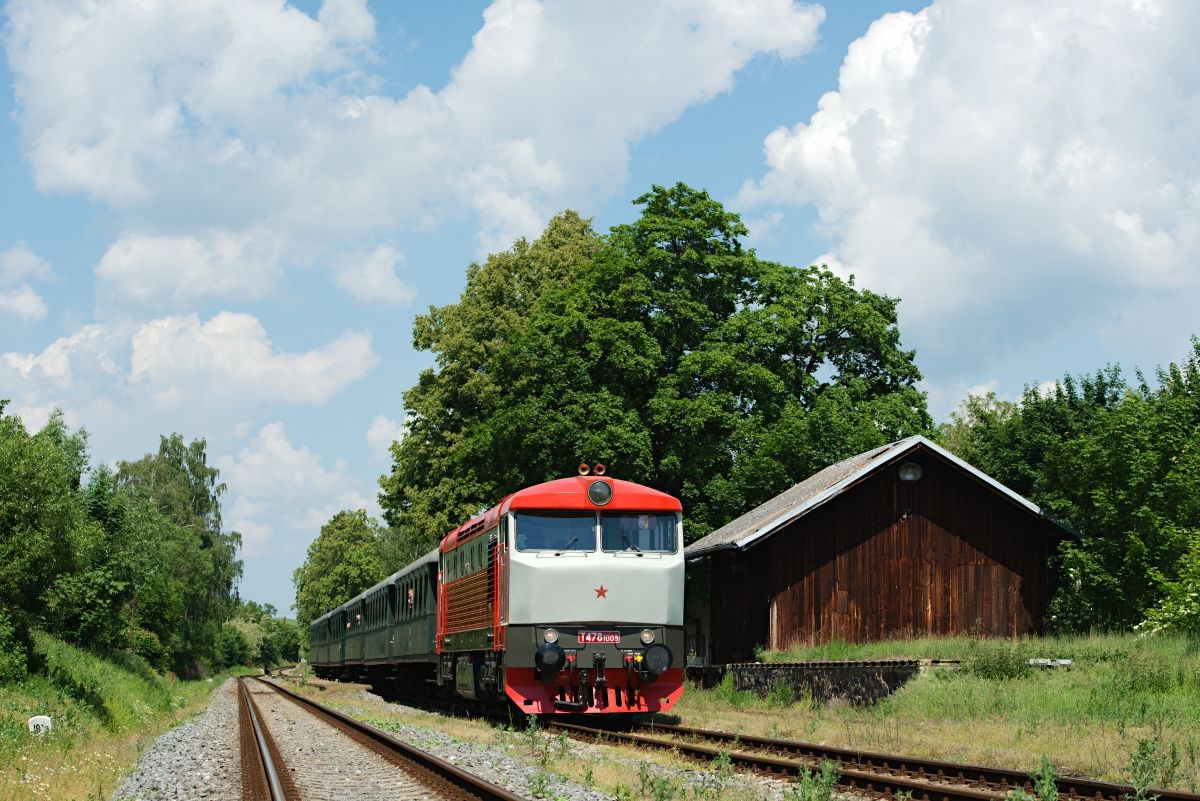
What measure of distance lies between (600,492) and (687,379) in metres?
19.5

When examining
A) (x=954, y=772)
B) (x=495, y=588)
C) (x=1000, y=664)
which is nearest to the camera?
(x=954, y=772)

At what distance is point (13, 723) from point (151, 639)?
39238mm

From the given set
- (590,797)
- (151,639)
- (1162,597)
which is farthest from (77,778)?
(151,639)

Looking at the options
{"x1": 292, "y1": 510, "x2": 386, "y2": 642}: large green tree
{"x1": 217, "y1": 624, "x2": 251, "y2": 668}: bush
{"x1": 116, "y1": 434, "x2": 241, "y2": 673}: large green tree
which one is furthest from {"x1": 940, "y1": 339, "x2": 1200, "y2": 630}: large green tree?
{"x1": 217, "y1": 624, "x2": 251, "y2": 668}: bush

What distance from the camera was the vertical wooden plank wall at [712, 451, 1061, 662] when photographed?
2909 centimetres

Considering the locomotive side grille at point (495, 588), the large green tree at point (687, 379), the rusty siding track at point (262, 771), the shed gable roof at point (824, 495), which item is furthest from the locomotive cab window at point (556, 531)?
the large green tree at point (687, 379)

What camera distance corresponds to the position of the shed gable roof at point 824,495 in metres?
27.6

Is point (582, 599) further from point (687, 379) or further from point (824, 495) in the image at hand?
point (687, 379)

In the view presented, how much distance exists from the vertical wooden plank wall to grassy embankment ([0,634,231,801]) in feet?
45.6

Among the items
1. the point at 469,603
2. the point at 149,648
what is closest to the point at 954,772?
the point at 469,603

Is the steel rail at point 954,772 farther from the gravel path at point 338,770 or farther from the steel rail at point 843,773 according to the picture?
the gravel path at point 338,770

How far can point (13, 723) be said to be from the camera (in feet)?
58.4

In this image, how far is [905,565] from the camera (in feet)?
96.9

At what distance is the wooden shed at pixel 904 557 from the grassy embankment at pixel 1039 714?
5.64 metres
